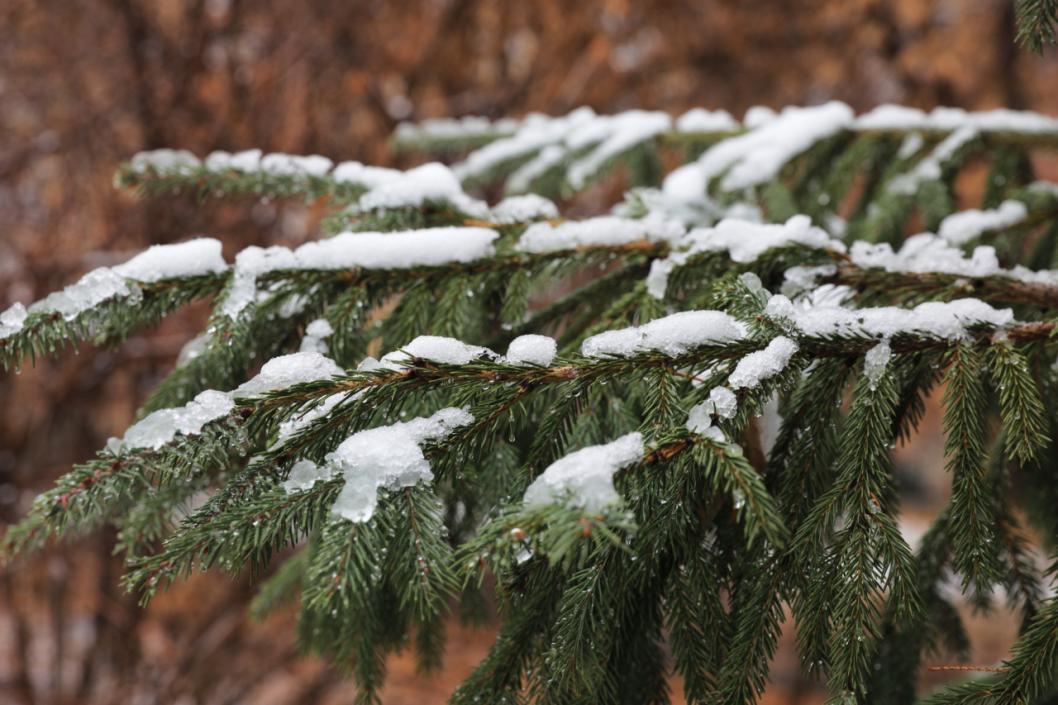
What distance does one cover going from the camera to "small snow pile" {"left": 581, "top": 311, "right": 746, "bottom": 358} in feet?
2.84

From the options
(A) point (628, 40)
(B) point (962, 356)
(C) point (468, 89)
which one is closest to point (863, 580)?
(B) point (962, 356)

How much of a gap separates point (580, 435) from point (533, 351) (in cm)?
18

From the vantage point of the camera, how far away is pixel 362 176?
139 cm

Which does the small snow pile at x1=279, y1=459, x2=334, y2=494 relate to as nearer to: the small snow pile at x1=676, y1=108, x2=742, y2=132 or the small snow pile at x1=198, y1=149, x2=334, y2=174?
the small snow pile at x1=198, y1=149, x2=334, y2=174

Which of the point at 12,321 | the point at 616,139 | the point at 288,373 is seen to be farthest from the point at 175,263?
the point at 616,139

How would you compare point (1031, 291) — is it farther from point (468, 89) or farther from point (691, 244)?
point (468, 89)

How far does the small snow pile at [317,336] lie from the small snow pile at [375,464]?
1.10ft

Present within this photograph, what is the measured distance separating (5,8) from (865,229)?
4178mm

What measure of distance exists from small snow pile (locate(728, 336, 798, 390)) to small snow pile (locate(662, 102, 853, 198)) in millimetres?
885

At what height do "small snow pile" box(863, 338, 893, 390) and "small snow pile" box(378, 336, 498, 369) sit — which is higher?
"small snow pile" box(378, 336, 498, 369)

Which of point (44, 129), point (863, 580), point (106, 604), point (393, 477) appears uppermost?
point (393, 477)

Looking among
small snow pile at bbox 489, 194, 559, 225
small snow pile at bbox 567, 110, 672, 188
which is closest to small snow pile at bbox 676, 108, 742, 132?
small snow pile at bbox 567, 110, 672, 188

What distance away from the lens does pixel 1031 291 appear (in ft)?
3.62

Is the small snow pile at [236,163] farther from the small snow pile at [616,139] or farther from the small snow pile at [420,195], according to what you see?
the small snow pile at [616,139]
